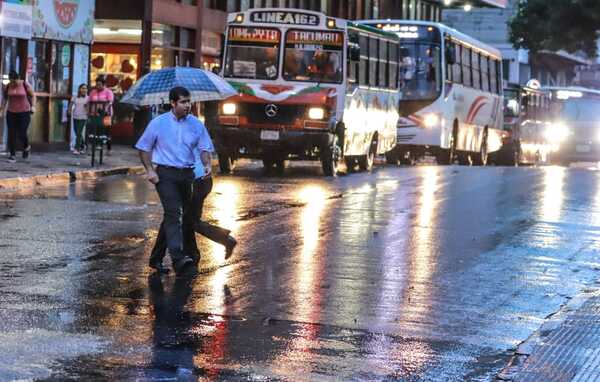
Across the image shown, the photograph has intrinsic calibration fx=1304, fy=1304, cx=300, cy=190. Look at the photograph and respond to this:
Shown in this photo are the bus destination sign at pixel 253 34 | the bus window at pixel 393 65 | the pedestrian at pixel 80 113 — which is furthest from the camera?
the bus window at pixel 393 65

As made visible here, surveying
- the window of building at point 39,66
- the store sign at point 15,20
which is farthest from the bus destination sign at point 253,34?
the window of building at point 39,66

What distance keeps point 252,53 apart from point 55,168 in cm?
496

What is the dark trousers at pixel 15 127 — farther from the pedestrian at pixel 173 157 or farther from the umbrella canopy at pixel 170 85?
the pedestrian at pixel 173 157

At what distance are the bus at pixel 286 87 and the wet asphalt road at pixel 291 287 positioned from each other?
17.8ft

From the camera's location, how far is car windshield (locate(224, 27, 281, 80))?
86.4ft

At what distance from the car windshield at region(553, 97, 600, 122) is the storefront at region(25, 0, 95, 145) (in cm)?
1990

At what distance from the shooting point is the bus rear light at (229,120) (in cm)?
2616

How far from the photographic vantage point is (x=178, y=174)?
38.7 feet

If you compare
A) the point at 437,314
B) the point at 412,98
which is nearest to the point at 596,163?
the point at 412,98

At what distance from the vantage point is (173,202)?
1173cm

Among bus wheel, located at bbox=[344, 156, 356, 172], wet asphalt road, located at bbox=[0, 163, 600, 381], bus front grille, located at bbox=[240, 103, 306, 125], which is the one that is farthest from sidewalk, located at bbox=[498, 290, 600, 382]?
bus wheel, located at bbox=[344, 156, 356, 172]

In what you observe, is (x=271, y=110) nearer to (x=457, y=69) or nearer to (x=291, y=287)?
(x=457, y=69)

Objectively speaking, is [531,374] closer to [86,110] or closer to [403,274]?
[403,274]

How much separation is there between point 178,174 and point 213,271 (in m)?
0.98
